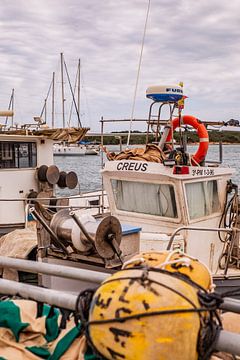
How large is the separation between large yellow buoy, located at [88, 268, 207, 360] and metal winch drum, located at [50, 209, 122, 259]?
3451mm

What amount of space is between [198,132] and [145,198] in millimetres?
1595

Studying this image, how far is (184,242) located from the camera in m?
7.41

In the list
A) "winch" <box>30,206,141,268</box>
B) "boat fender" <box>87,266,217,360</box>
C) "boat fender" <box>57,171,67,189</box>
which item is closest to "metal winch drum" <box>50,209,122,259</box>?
"winch" <box>30,206,141,268</box>

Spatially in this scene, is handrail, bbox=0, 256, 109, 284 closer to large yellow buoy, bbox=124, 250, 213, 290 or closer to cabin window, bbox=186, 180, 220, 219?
large yellow buoy, bbox=124, 250, 213, 290

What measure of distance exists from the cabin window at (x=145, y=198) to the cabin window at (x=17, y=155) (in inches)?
218

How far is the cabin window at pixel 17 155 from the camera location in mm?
13000

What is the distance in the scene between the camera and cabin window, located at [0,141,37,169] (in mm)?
13000

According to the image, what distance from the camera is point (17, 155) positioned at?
43.6ft

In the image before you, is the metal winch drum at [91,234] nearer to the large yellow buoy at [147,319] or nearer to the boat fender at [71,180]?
the large yellow buoy at [147,319]

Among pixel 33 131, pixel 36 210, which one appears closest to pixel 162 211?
pixel 36 210

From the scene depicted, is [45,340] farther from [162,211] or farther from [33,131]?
[33,131]

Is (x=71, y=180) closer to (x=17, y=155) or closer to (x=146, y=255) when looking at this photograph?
(x=17, y=155)

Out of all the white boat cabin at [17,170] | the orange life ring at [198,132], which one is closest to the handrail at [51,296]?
the orange life ring at [198,132]

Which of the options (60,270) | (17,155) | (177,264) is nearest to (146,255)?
(177,264)
